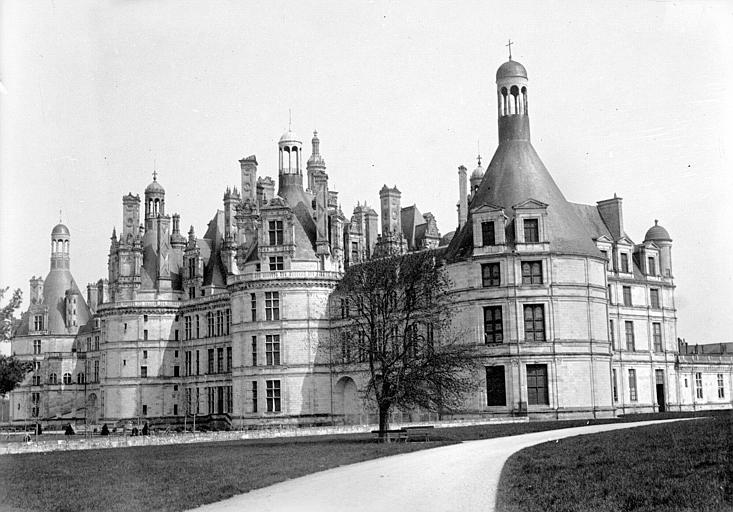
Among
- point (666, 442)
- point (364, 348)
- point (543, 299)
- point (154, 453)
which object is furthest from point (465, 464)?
point (543, 299)

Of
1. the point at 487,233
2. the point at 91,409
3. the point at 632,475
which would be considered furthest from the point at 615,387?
the point at 91,409

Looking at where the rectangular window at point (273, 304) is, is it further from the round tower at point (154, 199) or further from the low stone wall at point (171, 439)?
the round tower at point (154, 199)

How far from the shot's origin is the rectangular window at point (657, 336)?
57.7m

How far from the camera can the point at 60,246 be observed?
96125 millimetres

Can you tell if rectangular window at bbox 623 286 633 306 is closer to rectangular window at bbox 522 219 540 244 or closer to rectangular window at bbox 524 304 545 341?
rectangular window at bbox 524 304 545 341

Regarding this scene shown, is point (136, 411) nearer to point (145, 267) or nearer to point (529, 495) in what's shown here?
point (145, 267)

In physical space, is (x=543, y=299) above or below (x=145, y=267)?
below

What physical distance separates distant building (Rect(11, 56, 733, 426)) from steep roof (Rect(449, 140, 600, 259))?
85 millimetres

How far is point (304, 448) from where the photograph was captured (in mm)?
Result: 30656

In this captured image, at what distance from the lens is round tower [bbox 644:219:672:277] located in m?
59.0

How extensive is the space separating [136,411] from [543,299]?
36972mm

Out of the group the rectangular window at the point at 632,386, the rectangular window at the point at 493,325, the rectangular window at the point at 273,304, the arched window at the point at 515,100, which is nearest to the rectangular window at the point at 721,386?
the rectangular window at the point at 632,386

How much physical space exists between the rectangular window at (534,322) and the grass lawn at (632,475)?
23411 mm

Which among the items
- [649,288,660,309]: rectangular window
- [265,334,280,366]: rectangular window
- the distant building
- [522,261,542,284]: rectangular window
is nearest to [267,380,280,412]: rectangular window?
the distant building
